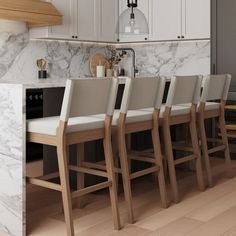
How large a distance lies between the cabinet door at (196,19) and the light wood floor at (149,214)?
2140mm

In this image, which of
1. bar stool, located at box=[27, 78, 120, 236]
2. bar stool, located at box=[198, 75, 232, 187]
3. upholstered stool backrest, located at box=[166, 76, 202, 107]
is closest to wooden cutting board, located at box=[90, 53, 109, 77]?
bar stool, located at box=[198, 75, 232, 187]

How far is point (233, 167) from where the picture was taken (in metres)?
4.58

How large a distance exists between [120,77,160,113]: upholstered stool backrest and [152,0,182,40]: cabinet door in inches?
99.0

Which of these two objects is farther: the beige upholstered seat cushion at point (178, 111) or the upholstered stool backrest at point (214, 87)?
the upholstered stool backrest at point (214, 87)

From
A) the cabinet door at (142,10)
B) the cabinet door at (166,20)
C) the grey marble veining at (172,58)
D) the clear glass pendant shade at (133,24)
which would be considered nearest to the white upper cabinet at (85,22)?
the cabinet door at (142,10)

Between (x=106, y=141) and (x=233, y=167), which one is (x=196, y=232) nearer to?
(x=106, y=141)

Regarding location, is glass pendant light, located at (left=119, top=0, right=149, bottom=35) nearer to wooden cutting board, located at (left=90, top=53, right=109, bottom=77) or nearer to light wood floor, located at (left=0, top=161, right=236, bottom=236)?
light wood floor, located at (left=0, top=161, right=236, bottom=236)

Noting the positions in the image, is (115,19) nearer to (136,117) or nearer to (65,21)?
(65,21)

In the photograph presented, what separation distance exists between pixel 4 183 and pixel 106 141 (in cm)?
69

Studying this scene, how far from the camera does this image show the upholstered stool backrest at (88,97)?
8.03 ft

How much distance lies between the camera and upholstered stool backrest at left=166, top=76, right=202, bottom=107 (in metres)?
3.31

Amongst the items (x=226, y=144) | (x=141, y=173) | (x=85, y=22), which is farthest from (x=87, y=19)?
(x=141, y=173)

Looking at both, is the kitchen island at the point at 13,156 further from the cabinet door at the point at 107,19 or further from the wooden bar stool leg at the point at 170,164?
the cabinet door at the point at 107,19

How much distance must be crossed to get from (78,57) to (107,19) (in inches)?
25.0
